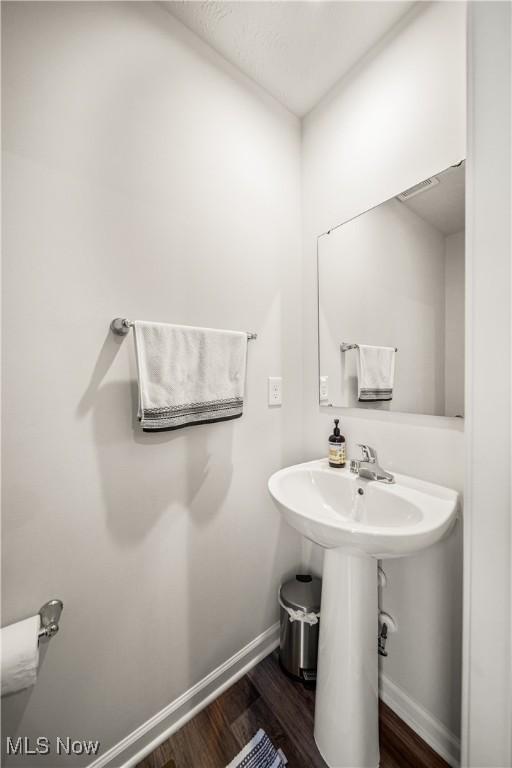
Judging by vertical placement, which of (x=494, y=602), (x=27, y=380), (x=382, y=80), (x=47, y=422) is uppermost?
(x=382, y=80)

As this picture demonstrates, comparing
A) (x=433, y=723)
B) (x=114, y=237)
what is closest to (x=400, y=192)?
(x=114, y=237)

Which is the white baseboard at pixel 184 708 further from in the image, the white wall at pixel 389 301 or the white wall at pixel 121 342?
the white wall at pixel 389 301

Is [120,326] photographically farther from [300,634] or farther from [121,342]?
[300,634]

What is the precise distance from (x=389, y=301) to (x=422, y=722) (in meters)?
1.46

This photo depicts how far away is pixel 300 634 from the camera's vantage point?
114 cm

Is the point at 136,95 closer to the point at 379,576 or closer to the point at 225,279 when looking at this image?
the point at 225,279

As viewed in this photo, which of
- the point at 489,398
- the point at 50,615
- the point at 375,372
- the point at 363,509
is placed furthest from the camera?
the point at 375,372

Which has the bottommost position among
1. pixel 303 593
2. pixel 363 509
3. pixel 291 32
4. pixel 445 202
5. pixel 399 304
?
pixel 303 593

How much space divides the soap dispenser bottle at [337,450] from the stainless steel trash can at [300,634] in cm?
58

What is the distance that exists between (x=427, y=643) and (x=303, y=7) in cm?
218

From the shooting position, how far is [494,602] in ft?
1.96

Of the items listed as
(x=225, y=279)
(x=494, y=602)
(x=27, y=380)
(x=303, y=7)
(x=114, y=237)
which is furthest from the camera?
(x=225, y=279)
